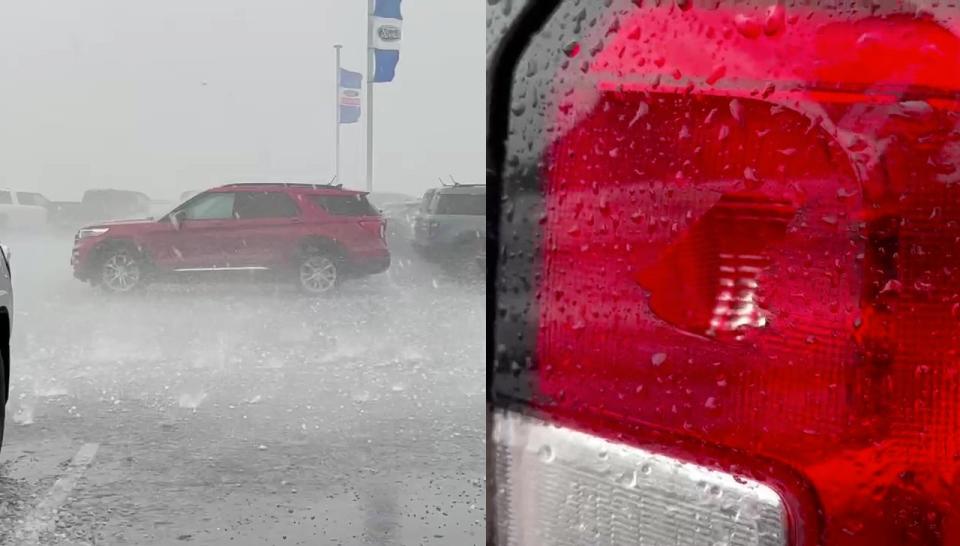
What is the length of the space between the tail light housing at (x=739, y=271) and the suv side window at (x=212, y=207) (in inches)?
595

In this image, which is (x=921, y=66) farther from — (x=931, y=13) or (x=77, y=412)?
(x=77, y=412)

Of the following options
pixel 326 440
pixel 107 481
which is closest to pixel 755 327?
pixel 107 481

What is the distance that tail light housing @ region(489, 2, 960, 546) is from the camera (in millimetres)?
857

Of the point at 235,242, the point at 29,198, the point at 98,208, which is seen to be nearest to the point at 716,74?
the point at 235,242

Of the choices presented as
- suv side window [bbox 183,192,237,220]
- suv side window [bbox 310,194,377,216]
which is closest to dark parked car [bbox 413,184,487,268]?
suv side window [bbox 310,194,377,216]

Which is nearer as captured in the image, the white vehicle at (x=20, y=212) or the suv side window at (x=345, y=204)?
the suv side window at (x=345, y=204)

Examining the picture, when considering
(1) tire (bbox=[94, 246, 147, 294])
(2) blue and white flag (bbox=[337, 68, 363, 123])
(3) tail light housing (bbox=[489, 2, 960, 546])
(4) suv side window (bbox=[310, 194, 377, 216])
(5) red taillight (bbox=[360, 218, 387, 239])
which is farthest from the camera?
(2) blue and white flag (bbox=[337, 68, 363, 123])

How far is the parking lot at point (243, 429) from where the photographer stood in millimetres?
4758

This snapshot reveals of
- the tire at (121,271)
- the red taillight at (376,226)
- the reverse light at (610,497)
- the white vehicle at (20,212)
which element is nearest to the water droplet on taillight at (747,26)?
the reverse light at (610,497)

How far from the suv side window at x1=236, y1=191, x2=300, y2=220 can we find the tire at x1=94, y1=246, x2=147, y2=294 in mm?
1557

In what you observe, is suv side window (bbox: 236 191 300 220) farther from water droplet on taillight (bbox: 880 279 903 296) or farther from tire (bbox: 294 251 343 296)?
water droplet on taillight (bbox: 880 279 903 296)

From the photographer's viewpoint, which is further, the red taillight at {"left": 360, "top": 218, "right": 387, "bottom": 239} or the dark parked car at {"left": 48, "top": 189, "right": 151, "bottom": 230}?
the dark parked car at {"left": 48, "top": 189, "right": 151, "bottom": 230}

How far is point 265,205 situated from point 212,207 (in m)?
0.74

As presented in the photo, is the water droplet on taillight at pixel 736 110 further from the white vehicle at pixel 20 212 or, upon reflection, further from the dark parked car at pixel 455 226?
the white vehicle at pixel 20 212
